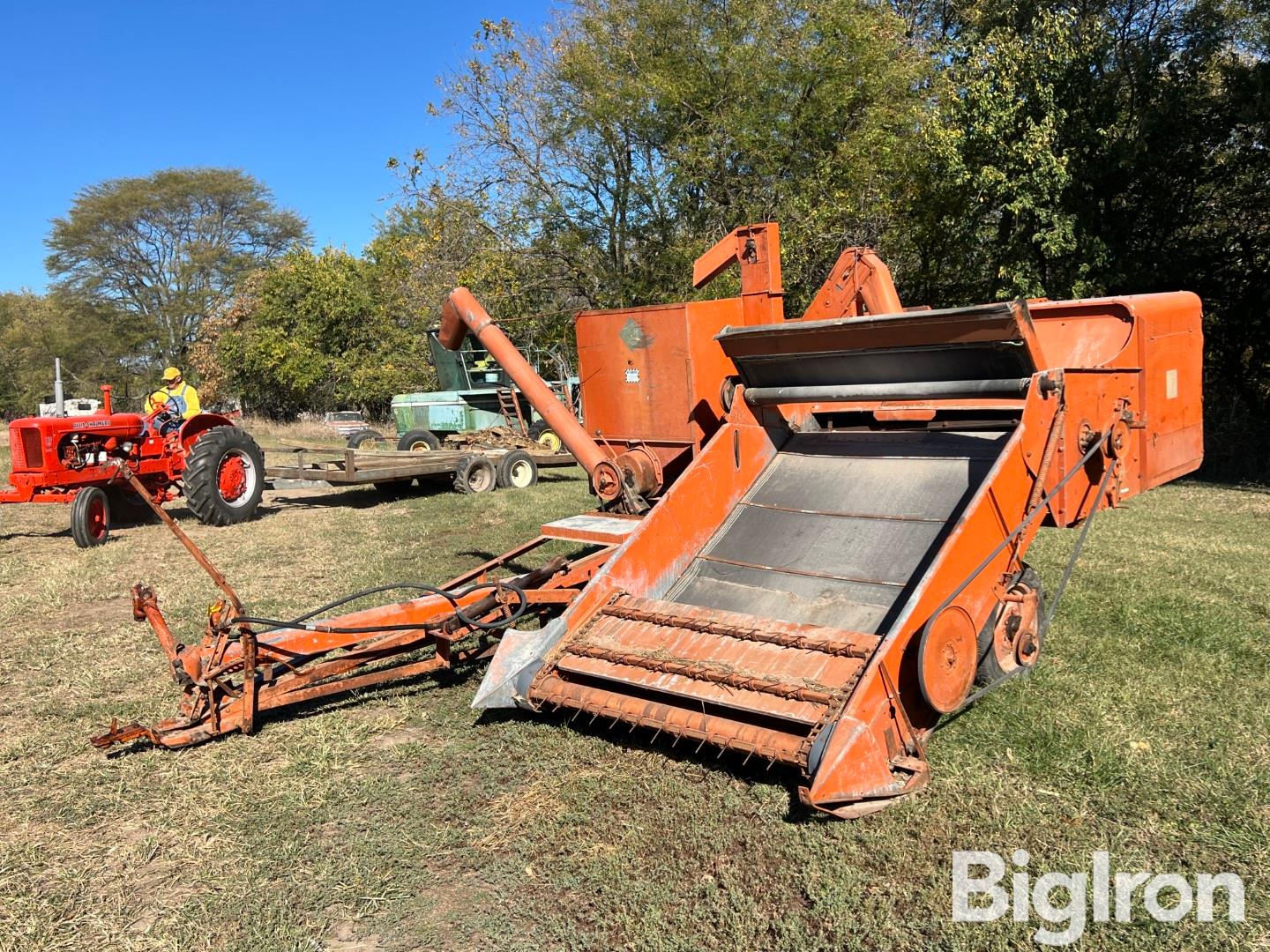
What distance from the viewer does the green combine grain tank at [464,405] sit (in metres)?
14.9

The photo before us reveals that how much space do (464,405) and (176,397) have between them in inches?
204

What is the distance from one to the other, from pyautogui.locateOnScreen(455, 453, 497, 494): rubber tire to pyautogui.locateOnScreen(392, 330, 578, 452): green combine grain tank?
211cm

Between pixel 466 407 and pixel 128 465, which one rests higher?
pixel 466 407

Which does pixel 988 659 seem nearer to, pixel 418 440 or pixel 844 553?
pixel 844 553

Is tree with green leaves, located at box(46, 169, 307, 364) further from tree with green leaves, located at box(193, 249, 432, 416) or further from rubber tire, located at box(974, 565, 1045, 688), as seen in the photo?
rubber tire, located at box(974, 565, 1045, 688)

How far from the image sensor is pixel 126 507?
10508 millimetres

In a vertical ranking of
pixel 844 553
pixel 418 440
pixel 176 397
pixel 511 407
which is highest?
pixel 176 397

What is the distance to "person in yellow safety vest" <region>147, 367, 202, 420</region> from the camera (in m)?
10.5

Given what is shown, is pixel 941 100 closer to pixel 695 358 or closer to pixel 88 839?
pixel 695 358

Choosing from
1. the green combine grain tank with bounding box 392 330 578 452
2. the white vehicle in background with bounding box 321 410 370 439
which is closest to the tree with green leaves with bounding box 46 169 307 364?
the white vehicle in background with bounding box 321 410 370 439

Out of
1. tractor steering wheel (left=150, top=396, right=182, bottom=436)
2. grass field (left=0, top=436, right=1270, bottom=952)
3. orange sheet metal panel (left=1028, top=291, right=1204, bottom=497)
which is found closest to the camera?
grass field (left=0, top=436, right=1270, bottom=952)

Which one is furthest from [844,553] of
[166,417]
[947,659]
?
[166,417]

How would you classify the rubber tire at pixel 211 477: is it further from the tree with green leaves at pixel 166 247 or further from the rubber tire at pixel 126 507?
the tree with green leaves at pixel 166 247

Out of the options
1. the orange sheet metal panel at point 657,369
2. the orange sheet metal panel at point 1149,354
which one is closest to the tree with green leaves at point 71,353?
the orange sheet metal panel at point 657,369
